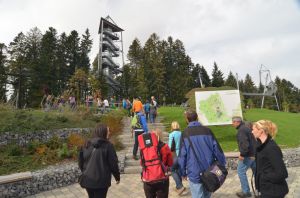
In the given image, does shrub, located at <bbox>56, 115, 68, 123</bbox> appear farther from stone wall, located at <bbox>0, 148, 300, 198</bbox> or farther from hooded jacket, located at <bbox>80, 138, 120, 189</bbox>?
hooded jacket, located at <bbox>80, 138, 120, 189</bbox>

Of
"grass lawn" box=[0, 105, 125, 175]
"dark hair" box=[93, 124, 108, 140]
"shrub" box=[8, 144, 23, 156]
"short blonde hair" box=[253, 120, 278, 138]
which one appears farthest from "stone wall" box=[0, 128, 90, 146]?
"short blonde hair" box=[253, 120, 278, 138]

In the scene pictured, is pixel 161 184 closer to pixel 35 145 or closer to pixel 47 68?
pixel 35 145

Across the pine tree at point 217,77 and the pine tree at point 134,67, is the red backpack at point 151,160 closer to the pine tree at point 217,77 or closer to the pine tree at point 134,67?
the pine tree at point 134,67

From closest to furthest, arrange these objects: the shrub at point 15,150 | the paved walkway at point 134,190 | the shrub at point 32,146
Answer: the paved walkway at point 134,190 < the shrub at point 15,150 < the shrub at point 32,146

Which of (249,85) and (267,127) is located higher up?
(249,85)

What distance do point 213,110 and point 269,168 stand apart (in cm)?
994

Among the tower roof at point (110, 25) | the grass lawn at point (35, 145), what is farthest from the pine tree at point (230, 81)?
the grass lawn at point (35, 145)

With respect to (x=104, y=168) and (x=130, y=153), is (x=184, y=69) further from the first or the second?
(x=104, y=168)

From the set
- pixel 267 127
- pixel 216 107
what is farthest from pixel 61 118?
pixel 267 127

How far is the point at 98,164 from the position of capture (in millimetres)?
4395

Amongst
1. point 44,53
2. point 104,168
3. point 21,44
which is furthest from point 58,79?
point 104,168

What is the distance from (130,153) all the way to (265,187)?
7.95 meters

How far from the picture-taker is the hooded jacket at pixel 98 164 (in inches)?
172

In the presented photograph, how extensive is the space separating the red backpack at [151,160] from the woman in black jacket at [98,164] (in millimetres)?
533
